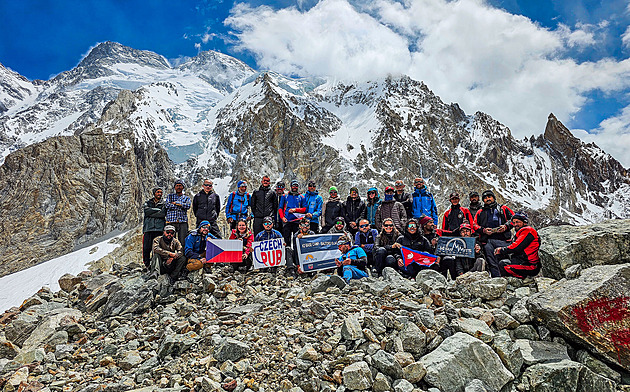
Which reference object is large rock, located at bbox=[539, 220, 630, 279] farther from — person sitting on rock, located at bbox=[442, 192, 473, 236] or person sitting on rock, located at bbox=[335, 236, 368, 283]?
person sitting on rock, located at bbox=[335, 236, 368, 283]

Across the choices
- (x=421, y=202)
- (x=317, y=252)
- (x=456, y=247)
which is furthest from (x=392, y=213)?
(x=317, y=252)

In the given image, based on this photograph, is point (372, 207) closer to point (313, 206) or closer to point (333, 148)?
point (313, 206)

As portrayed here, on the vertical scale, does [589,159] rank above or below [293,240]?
above

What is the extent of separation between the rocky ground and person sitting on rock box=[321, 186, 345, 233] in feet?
11.5

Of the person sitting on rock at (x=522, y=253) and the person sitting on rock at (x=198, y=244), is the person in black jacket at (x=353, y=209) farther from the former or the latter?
the person sitting on rock at (x=198, y=244)

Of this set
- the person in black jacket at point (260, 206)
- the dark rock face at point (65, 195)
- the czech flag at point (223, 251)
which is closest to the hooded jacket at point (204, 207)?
the person in black jacket at point (260, 206)

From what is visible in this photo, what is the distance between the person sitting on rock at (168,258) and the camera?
28.3 ft

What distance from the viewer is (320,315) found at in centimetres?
607

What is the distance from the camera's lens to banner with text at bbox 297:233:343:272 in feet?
31.1

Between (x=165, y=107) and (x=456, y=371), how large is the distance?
173 m

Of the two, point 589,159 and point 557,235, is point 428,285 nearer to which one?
point 557,235

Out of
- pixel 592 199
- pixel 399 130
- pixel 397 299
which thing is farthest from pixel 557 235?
pixel 592 199

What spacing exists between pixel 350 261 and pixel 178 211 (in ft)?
17.9

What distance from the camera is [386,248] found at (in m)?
9.30
